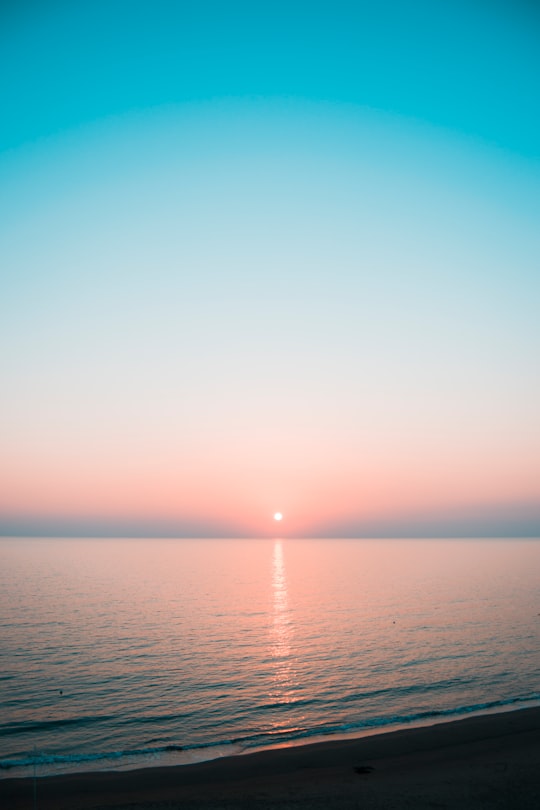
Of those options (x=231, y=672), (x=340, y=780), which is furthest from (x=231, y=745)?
(x=231, y=672)

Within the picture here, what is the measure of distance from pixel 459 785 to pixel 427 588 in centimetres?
9971

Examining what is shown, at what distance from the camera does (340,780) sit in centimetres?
2269

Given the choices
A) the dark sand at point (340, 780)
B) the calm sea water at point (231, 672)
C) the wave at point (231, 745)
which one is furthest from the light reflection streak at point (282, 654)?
the dark sand at point (340, 780)

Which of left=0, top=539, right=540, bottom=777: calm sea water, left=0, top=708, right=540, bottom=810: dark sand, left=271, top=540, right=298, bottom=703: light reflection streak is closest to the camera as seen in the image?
left=0, top=708, right=540, bottom=810: dark sand

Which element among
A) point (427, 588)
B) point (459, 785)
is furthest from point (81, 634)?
point (427, 588)

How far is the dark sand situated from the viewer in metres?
20.5

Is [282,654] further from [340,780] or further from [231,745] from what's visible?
[340,780]

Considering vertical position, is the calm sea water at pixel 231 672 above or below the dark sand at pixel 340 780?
below

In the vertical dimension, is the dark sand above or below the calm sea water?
above

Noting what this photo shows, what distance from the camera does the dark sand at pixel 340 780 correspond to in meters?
20.5

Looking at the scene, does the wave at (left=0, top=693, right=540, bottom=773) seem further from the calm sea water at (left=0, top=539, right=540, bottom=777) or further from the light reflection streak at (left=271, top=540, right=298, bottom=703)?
the light reflection streak at (left=271, top=540, right=298, bottom=703)

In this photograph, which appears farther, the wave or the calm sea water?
the calm sea water

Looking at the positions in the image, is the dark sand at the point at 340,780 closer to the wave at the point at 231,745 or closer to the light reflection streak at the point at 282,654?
the wave at the point at 231,745

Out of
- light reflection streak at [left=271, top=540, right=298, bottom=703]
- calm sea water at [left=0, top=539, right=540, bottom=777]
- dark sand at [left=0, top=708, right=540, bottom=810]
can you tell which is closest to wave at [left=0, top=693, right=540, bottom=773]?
calm sea water at [left=0, top=539, right=540, bottom=777]
